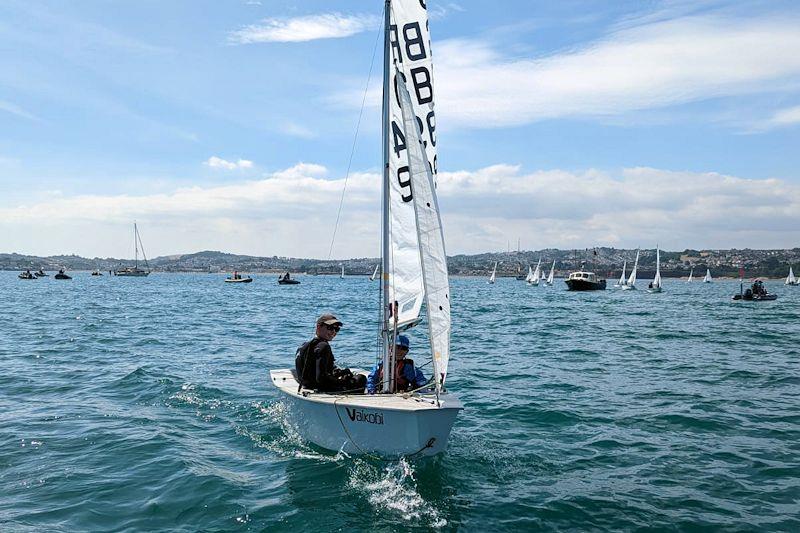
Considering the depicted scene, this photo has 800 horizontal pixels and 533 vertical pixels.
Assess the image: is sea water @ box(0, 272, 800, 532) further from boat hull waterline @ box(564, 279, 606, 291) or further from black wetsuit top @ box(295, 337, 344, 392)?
boat hull waterline @ box(564, 279, 606, 291)

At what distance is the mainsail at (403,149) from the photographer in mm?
9961

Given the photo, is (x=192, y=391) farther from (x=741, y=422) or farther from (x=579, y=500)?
(x=741, y=422)

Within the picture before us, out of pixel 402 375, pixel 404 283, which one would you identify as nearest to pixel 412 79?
pixel 404 283

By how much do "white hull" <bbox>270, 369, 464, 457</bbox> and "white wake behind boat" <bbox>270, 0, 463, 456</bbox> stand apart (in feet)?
0.06

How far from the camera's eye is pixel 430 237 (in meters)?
9.26

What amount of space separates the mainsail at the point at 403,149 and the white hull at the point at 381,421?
5.74ft

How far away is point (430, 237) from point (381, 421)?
117 inches

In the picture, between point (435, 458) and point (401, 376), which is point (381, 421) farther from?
point (401, 376)

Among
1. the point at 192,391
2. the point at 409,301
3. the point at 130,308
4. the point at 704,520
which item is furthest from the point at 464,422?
the point at 130,308

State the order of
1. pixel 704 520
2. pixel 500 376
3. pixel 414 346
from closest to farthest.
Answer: pixel 704 520, pixel 500 376, pixel 414 346

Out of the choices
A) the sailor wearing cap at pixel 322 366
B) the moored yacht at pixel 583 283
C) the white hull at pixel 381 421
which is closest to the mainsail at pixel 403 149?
the sailor wearing cap at pixel 322 366

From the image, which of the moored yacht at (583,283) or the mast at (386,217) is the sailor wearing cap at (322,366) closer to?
the mast at (386,217)

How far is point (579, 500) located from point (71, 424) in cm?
1010

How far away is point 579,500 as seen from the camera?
27.0 feet
